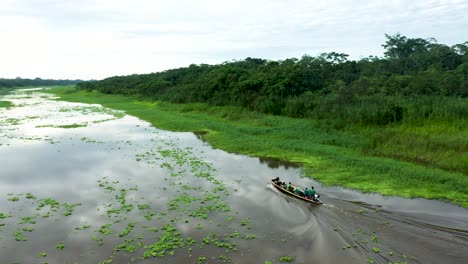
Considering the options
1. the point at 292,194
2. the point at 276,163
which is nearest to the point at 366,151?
the point at 276,163

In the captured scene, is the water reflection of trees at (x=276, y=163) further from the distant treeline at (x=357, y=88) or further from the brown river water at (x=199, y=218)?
the distant treeline at (x=357, y=88)

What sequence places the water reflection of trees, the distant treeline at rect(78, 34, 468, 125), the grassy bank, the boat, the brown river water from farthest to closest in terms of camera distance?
the distant treeline at rect(78, 34, 468, 125), the water reflection of trees, the grassy bank, the boat, the brown river water

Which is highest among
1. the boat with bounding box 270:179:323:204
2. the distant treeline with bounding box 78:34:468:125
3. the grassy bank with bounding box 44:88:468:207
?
the distant treeline with bounding box 78:34:468:125

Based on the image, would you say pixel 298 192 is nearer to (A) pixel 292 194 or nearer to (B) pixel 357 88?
(A) pixel 292 194

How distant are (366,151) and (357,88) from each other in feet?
76.9

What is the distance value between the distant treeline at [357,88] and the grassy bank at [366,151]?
91.1 inches

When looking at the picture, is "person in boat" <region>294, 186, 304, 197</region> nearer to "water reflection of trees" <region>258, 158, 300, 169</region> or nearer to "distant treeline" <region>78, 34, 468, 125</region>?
"water reflection of trees" <region>258, 158, 300, 169</region>

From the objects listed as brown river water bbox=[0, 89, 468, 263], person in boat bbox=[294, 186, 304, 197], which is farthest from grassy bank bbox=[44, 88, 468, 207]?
person in boat bbox=[294, 186, 304, 197]

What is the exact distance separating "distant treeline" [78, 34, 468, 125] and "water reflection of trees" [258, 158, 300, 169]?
37.8 feet

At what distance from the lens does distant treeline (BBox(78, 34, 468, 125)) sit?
3406cm

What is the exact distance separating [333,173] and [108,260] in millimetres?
15233

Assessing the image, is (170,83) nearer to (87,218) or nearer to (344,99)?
(344,99)

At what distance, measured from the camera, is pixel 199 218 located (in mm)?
16672

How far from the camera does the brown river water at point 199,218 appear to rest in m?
13.3
